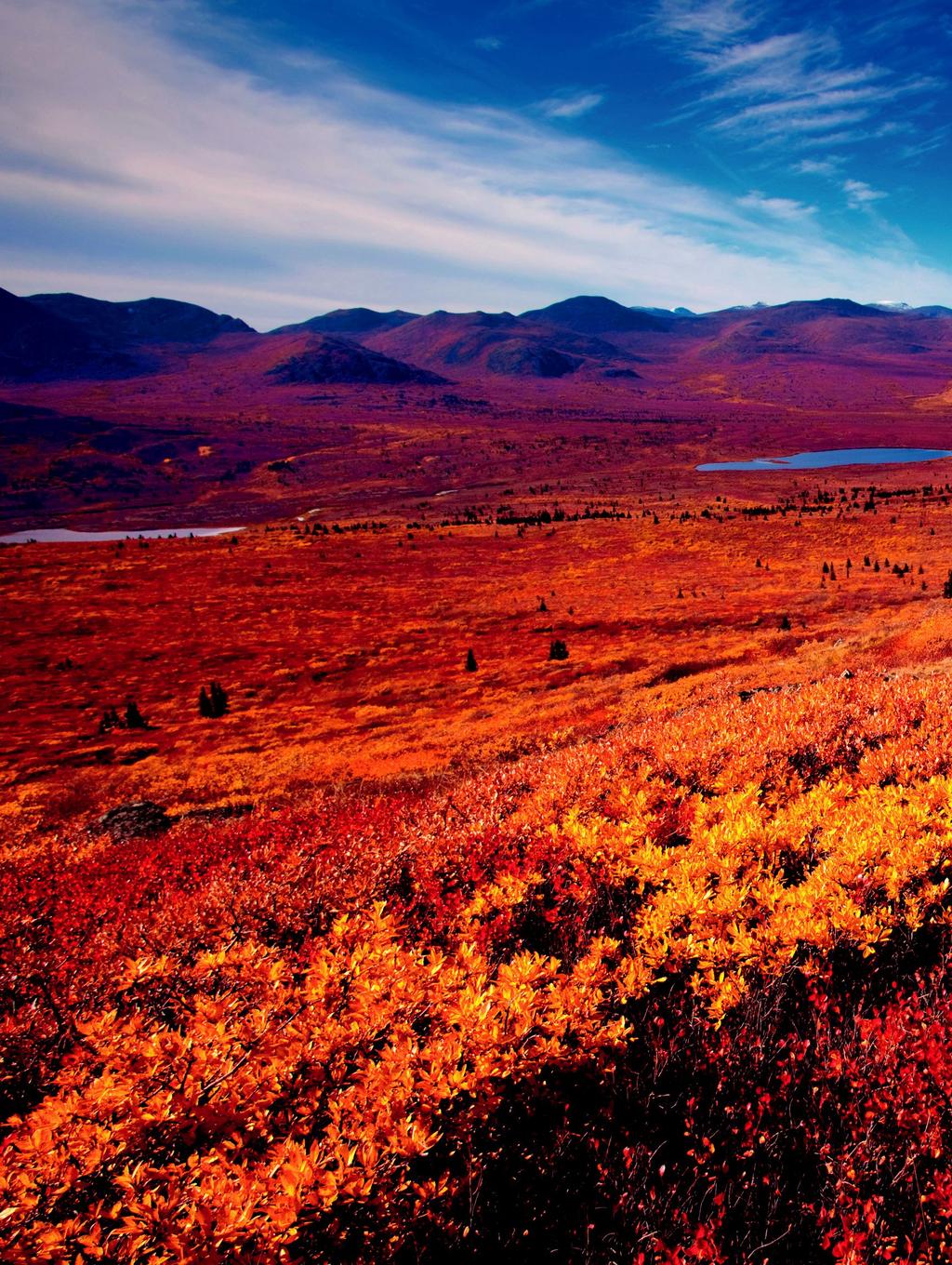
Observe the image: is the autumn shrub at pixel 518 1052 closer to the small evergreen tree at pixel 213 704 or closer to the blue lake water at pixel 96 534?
the small evergreen tree at pixel 213 704

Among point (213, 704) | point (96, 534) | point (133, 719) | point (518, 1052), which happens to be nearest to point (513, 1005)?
point (518, 1052)

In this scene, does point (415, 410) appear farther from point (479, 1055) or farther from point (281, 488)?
point (479, 1055)

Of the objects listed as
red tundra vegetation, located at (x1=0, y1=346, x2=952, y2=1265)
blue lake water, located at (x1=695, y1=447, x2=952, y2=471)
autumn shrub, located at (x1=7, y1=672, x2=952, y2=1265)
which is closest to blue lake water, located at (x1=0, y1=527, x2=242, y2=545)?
red tundra vegetation, located at (x1=0, y1=346, x2=952, y2=1265)

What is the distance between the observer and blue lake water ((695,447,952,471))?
78.0 metres

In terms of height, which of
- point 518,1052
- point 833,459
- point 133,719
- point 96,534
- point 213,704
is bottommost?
point 133,719

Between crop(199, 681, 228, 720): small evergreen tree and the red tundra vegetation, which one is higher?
the red tundra vegetation

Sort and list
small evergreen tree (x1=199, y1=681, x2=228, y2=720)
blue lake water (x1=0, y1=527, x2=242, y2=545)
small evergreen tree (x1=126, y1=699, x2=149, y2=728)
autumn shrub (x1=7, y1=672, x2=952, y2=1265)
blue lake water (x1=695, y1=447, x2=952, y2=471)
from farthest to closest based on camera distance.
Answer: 1. blue lake water (x1=695, y1=447, x2=952, y2=471)
2. blue lake water (x1=0, y1=527, x2=242, y2=545)
3. small evergreen tree (x1=199, y1=681, x2=228, y2=720)
4. small evergreen tree (x1=126, y1=699, x2=149, y2=728)
5. autumn shrub (x1=7, y1=672, x2=952, y2=1265)

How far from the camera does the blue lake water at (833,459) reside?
256 ft

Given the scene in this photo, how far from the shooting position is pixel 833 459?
83.4m

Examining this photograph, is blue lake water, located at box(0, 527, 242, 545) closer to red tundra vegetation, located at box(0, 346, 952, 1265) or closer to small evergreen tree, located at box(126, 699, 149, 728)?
small evergreen tree, located at box(126, 699, 149, 728)

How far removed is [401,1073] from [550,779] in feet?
15.6

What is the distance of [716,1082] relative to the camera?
2967 mm

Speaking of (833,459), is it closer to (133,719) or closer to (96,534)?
(96,534)

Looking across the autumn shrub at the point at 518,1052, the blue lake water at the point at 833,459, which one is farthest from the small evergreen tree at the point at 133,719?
the blue lake water at the point at 833,459
